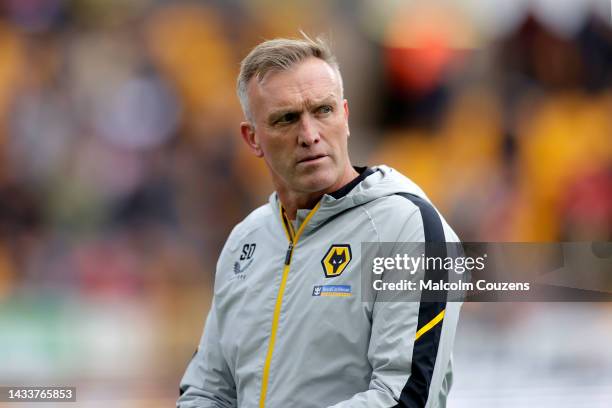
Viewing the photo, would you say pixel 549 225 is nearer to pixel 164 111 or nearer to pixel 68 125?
pixel 164 111

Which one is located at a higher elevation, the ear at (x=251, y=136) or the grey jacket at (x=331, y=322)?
the ear at (x=251, y=136)

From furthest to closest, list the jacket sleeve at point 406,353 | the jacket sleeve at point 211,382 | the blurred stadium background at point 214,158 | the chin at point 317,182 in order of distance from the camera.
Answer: the blurred stadium background at point 214,158
the jacket sleeve at point 211,382
the chin at point 317,182
the jacket sleeve at point 406,353

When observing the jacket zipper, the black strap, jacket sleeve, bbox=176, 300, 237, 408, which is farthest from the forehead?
jacket sleeve, bbox=176, 300, 237, 408

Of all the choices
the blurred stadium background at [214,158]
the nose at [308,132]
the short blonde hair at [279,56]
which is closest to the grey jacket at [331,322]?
the nose at [308,132]

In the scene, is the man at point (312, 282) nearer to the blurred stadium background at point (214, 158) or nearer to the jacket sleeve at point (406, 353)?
the jacket sleeve at point (406, 353)

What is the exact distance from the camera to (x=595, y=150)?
535 centimetres

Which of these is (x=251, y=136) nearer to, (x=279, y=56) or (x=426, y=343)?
(x=279, y=56)

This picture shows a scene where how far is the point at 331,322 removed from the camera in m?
1.65

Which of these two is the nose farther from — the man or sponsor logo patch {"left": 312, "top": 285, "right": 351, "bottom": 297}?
sponsor logo patch {"left": 312, "top": 285, "right": 351, "bottom": 297}

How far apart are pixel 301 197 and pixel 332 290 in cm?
26

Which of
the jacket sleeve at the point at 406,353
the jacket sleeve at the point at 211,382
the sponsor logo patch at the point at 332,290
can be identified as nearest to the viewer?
the jacket sleeve at the point at 406,353

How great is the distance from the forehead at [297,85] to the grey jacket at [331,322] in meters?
0.20

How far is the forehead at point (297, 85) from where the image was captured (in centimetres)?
178

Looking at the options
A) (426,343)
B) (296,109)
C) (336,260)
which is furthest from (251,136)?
(426,343)
